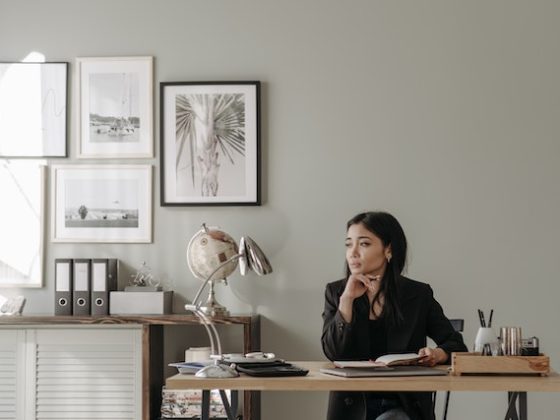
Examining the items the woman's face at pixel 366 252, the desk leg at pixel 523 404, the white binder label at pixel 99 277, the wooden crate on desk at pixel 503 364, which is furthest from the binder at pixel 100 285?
the desk leg at pixel 523 404

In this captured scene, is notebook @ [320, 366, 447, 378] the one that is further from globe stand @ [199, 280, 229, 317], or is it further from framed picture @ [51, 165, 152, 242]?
framed picture @ [51, 165, 152, 242]

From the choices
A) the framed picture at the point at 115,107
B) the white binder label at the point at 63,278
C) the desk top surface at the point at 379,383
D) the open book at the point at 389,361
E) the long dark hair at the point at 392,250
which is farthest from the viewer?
the framed picture at the point at 115,107

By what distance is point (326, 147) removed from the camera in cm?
526

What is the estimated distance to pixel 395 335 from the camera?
3.63m

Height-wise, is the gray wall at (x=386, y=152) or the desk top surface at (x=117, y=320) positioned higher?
the gray wall at (x=386, y=152)

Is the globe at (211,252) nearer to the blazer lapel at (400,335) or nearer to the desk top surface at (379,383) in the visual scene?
the blazer lapel at (400,335)

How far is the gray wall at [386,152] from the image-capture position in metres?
5.16

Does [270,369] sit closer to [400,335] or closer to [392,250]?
[400,335]

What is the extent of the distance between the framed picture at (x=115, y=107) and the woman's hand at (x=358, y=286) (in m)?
2.04

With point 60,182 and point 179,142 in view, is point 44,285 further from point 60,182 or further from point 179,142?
point 179,142

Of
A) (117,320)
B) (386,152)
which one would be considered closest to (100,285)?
(117,320)

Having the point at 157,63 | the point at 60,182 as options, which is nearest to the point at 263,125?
the point at 157,63

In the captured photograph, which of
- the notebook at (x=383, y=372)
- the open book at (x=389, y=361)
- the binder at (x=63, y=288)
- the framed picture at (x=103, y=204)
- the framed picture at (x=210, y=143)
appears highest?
the framed picture at (x=210, y=143)

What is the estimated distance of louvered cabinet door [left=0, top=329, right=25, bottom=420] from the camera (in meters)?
4.89
